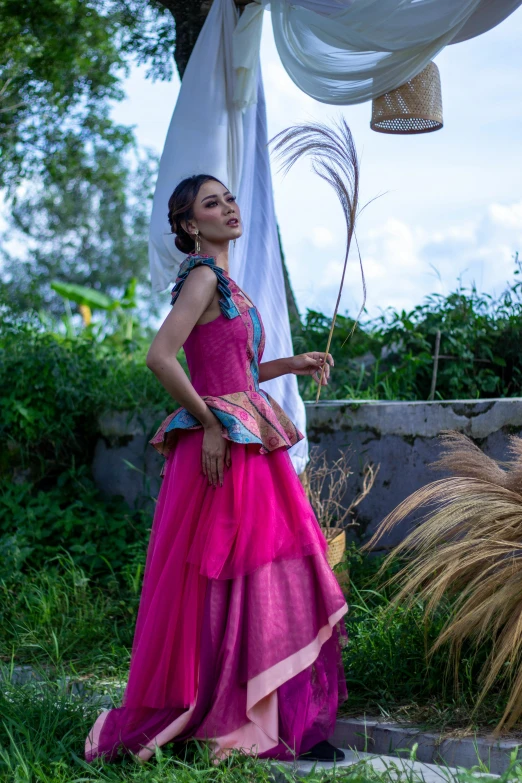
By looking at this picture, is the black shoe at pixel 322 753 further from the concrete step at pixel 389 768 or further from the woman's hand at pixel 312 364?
the woman's hand at pixel 312 364

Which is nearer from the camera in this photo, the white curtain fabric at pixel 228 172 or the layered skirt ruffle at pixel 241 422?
the layered skirt ruffle at pixel 241 422

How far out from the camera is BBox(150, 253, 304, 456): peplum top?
8.86ft

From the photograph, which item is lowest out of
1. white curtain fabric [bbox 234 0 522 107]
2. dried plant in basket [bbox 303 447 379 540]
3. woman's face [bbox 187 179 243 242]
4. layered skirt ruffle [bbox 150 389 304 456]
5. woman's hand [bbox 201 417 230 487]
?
dried plant in basket [bbox 303 447 379 540]

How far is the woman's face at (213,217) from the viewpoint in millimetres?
2768

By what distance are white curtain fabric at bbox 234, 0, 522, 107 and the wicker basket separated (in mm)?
2037

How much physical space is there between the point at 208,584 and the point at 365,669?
917 mm

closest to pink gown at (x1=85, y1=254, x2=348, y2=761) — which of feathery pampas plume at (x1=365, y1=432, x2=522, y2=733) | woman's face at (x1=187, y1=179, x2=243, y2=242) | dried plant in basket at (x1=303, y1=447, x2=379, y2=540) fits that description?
woman's face at (x1=187, y1=179, x2=243, y2=242)

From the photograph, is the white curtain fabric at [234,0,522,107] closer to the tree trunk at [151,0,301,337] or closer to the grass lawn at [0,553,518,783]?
the tree trunk at [151,0,301,337]

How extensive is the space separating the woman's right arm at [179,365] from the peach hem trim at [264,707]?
60 cm

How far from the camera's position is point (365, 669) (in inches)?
125

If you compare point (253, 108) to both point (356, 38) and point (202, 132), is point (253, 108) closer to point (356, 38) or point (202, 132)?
point (202, 132)

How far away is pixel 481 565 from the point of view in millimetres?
2875

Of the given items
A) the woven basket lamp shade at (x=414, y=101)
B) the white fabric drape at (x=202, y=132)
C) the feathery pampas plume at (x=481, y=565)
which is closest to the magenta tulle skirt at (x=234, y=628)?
the feathery pampas plume at (x=481, y=565)

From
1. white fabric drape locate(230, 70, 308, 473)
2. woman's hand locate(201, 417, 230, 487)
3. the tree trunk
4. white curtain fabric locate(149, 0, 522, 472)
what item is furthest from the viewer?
the tree trunk
